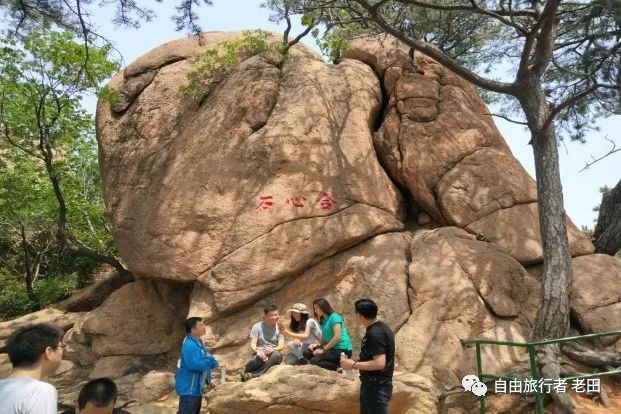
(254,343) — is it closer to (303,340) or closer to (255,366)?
(255,366)

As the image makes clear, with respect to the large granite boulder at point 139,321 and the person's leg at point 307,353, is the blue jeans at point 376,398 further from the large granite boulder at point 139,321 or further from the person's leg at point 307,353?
the large granite boulder at point 139,321

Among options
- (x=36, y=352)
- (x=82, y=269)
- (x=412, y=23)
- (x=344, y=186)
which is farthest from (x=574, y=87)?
(x=82, y=269)

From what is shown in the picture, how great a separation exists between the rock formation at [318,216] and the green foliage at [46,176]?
238 cm

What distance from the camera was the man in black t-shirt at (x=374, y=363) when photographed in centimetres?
446

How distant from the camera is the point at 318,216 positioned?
363 inches

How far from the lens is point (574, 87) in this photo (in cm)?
1156

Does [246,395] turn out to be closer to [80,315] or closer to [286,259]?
[286,259]

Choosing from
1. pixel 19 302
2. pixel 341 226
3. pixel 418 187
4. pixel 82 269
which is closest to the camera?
pixel 341 226

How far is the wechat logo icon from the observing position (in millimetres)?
6887

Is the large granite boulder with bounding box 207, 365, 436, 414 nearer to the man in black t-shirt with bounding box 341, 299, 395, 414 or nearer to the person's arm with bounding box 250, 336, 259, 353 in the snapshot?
the person's arm with bounding box 250, 336, 259, 353

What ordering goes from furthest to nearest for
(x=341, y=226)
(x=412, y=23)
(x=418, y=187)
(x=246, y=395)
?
(x=412, y=23), (x=418, y=187), (x=341, y=226), (x=246, y=395)

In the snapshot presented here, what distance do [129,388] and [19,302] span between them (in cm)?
716

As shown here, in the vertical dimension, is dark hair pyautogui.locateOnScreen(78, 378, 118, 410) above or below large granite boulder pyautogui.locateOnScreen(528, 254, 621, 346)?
below

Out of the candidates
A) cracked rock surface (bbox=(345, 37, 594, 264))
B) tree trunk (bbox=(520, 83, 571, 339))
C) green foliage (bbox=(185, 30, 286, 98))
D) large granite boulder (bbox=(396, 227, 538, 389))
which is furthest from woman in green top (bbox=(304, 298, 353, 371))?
green foliage (bbox=(185, 30, 286, 98))
